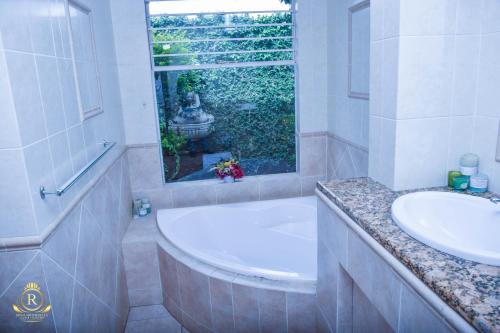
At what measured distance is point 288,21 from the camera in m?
3.21

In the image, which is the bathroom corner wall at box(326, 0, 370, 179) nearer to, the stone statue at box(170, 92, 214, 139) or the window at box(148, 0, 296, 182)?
the window at box(148, 0, 296, 182)

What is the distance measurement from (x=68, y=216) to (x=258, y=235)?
5.66ft

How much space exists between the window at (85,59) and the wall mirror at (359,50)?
175 centimetres

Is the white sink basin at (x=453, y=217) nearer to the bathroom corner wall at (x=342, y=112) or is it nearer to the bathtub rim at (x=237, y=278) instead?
the bathtub rim at (x=237, y=278)

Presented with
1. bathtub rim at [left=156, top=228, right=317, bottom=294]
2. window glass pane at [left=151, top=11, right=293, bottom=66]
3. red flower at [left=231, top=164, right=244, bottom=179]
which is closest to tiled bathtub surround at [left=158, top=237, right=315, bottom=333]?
bathtub rim at [left=156, top=228, right=317, bottom=294]

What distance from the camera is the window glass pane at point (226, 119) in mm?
3234

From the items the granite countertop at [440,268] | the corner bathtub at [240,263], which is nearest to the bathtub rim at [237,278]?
the corner bathtub at [240,263]

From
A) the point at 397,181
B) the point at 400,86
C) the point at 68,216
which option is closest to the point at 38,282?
the point at 68,216

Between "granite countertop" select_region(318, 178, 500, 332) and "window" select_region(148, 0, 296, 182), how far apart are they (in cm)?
199

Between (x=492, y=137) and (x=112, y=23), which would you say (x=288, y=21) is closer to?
(x=112, y=23)

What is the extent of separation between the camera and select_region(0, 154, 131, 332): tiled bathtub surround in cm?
142

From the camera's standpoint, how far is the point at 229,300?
224 centimetres

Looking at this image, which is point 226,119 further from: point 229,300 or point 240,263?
point 229,300

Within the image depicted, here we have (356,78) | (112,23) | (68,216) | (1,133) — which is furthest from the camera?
(112,23)
